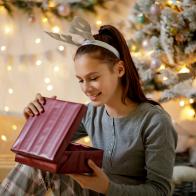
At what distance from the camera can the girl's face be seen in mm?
1167

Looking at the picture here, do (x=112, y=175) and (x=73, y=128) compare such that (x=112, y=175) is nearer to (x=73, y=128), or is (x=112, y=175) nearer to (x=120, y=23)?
(x=73, y=128)

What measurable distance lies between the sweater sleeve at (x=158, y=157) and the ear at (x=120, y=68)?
0.52 feet

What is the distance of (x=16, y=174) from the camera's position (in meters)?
1.23

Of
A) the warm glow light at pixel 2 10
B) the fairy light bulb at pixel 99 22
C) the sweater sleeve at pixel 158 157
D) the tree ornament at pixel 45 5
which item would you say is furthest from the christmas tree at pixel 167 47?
the warm glow light at pixel 2 10

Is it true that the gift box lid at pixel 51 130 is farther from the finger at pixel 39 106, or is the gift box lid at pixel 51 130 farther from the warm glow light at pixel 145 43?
the warm glow light at pixel 145 43

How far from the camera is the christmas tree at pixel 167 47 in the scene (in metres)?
1.81

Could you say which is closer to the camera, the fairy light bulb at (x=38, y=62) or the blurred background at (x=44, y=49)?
the blurred background at (x=44, y=49)

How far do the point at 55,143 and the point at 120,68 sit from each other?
0.32 meters

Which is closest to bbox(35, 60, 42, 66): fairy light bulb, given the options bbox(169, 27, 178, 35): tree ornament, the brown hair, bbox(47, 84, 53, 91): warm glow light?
bbox(47, 84, 53, 91): warm glow light

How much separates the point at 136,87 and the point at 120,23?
1010 mm

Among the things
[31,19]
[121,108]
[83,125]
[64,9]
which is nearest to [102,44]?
[121,108]

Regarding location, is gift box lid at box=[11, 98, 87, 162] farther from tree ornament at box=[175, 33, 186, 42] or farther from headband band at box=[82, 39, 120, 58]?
tree ornament at box=[175, 33, 186, 42]

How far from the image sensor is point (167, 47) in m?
1.85

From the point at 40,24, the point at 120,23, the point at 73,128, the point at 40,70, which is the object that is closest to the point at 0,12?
the point at 40,24
